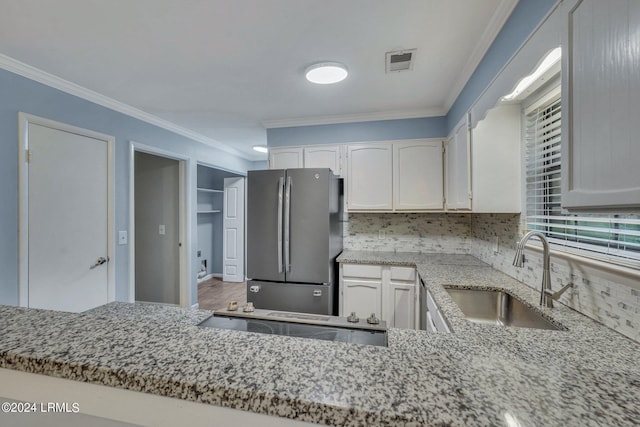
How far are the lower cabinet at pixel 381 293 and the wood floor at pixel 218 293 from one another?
1931mm

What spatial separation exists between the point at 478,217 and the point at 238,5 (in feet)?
8.49

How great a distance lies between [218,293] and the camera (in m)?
4.47

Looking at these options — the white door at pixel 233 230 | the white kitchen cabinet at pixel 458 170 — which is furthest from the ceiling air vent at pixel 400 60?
the white door at pixel 233 230

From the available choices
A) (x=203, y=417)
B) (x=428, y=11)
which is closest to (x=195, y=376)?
(x=203, y=417)

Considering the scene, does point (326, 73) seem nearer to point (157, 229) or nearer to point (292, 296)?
point (292, 296)

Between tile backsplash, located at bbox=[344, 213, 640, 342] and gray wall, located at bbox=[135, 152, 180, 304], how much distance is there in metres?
2.32

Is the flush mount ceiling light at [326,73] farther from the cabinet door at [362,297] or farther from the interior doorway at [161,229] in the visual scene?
the interior doorway at [161,229]

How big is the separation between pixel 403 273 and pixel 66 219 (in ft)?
9.59

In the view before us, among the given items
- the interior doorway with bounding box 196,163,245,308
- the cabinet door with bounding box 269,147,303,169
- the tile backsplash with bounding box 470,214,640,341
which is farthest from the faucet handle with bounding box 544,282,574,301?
the interior doorway with bounding box 196,163,245,308

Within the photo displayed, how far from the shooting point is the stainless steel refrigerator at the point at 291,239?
2.46m

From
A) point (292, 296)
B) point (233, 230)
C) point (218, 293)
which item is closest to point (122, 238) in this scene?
point (292, 296)

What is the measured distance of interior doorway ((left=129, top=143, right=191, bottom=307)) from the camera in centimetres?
354

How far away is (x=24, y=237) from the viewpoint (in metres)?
1.99

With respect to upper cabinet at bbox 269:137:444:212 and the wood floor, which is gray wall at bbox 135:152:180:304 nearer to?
the wood floor
